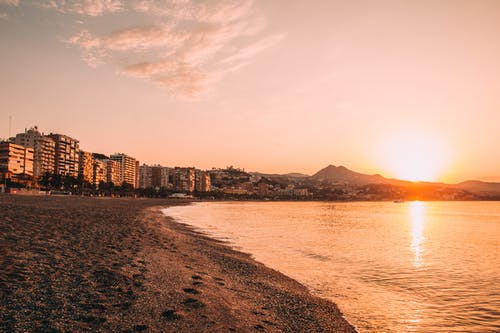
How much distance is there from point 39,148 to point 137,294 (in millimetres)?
188658

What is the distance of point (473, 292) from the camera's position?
566 inches

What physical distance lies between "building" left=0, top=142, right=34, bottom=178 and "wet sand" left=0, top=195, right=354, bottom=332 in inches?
5932

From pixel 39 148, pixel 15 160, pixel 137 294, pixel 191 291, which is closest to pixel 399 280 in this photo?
pixel 191 291

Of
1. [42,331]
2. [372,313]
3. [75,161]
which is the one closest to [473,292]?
[372,313]

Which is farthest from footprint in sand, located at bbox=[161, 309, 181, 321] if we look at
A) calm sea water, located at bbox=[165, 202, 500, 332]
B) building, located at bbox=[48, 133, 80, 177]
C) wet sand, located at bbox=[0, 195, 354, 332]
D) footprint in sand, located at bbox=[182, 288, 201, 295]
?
building, located at bbox=[48, 133, 80, 177]

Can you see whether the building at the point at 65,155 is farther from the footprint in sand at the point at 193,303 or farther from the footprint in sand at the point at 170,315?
the footprint in sand at the point at 170,315

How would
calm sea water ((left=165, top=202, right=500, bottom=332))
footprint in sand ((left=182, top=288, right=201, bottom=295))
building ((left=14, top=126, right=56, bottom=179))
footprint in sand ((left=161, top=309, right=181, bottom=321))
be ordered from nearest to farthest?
footprint in sand ((left=161, top=309, right=181, bottom=321))
footprint in sand ((left=182, top=288, right=201, bottom=295))
calm sea water ((left=165, top=202, right=500, bottom=332))
building ((left=14, top=126, right=56, bottom=179))

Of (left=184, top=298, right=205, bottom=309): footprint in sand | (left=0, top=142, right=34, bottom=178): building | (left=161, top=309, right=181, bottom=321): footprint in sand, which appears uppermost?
(left=0, top=142, right=34, bottom=178): building

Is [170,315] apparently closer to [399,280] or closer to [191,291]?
[191,291]

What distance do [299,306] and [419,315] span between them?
13.5ft

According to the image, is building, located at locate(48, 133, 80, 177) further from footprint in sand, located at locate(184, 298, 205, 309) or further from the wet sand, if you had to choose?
footprint in sand, located at locate(184, 298, 205, 309)

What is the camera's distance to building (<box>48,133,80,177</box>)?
17888 cm

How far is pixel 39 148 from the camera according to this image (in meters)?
168

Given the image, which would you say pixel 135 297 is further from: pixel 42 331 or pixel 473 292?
pixel 473 292
